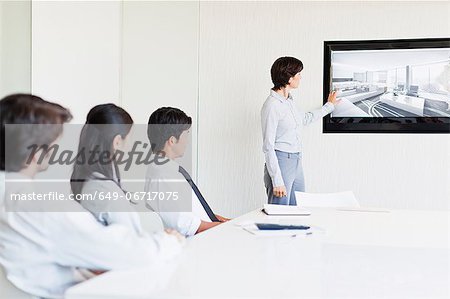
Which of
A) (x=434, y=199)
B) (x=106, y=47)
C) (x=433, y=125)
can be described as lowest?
(x=434, y=199)

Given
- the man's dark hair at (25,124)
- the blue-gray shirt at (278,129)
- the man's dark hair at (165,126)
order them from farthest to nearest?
the blue-gray shirt at (278,129), the man's dark hair at (165,126), the man's dark hair at (25,124)

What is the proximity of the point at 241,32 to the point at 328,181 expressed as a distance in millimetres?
1448

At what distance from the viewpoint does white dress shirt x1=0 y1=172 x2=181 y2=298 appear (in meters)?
1.40

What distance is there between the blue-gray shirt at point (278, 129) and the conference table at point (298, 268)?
144 centimetres

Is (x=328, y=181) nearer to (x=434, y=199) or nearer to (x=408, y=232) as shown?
(x=434, y=199)

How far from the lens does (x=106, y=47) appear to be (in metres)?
4.00

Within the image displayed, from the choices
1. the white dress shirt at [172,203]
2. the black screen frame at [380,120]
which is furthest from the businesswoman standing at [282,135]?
the white dress shirt at [172,203]

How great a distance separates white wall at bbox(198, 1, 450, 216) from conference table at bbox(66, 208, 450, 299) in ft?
7.24

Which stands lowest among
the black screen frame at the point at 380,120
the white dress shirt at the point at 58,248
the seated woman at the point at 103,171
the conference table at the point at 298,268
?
the conference table at the point at 298,268

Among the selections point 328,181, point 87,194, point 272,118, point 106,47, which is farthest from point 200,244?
point 328,181

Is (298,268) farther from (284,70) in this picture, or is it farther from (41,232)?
(284,70)

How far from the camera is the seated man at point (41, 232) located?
4.61 ft

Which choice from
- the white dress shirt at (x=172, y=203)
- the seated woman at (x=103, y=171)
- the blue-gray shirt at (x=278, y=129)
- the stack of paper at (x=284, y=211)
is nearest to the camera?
the seated woman at (x=103, y=171)

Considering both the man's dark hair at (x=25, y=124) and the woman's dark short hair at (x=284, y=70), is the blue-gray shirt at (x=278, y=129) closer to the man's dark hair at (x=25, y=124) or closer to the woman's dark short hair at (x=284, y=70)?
the woman's dark short hair at (x=284, y=70)
